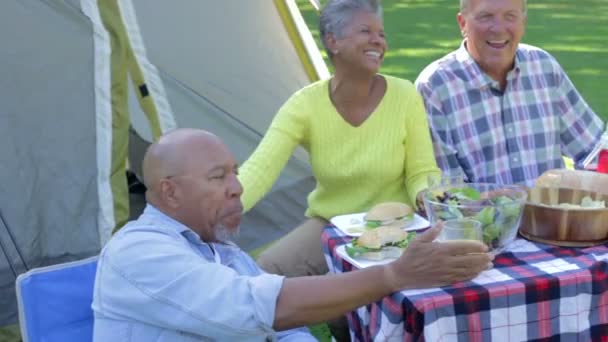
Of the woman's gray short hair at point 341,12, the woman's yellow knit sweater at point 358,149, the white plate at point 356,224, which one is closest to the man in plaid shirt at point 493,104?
the woman's yellow knit sweater at point 358,149

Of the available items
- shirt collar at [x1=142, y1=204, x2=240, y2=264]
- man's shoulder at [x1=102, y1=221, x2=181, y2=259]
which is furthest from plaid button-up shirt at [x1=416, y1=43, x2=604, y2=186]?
man's shoulder at [x1=102, y1=221, x2=181, y2=259]

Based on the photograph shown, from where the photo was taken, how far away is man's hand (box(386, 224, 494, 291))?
1819mm

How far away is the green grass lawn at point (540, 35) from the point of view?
27.2ft

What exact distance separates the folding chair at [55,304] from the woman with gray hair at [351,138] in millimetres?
770

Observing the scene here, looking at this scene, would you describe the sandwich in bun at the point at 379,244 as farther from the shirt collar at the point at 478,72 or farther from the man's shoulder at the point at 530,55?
the man's shoulder at the point at 530,55

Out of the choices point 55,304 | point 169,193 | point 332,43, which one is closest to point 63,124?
point 332,43

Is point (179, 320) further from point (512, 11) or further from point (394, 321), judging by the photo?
point (512, 11)

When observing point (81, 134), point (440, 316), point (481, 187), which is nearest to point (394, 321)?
point (440, 316)

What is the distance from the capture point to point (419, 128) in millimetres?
2904

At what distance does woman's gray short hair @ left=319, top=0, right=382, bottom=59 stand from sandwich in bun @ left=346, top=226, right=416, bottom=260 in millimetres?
951

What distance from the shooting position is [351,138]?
113 inches

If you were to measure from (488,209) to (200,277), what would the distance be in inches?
28.8

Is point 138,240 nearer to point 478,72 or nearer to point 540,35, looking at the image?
point 478,72

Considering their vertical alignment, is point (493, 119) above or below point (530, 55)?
below
